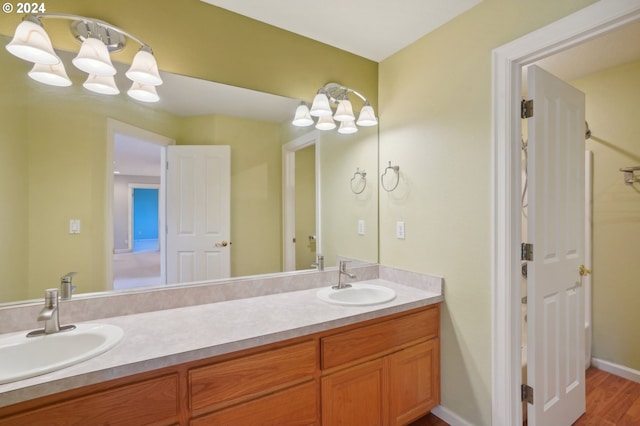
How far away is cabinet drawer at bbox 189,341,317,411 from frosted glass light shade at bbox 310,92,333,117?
1351mm

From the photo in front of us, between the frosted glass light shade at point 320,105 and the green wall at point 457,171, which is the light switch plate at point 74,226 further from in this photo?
the green wall at point 457,171

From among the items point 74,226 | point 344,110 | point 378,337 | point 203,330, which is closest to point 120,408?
point 203,330

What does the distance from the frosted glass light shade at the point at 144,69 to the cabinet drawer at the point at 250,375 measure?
4.23ft

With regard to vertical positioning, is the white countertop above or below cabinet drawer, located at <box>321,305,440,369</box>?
above

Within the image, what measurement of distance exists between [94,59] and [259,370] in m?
1.47

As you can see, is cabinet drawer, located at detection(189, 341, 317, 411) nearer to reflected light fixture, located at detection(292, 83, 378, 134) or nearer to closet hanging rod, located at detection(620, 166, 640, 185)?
reflected light fixture, located at detection(292, 83, 378, 134)

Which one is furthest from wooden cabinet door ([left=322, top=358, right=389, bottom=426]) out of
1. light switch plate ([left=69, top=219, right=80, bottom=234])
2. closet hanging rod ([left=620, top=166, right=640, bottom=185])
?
closet hanging rod ([left=620, top=166, right=640, bottom=185])

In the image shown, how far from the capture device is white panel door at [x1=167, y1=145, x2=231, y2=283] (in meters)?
1.63

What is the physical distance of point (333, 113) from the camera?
207 centimetres

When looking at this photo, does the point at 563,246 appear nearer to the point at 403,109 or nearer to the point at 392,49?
the point at 403,109

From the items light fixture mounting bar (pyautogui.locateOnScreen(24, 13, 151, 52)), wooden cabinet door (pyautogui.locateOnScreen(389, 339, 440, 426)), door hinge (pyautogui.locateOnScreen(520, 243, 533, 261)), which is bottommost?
wooden cabinet door (pyautogui.locateOnScreen(389, 339, 440, 426))

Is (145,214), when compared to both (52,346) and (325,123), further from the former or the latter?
(325,123)

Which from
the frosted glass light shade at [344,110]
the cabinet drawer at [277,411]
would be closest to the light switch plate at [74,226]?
the cabinet drawer at [277,411]

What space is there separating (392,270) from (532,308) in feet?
2.76
